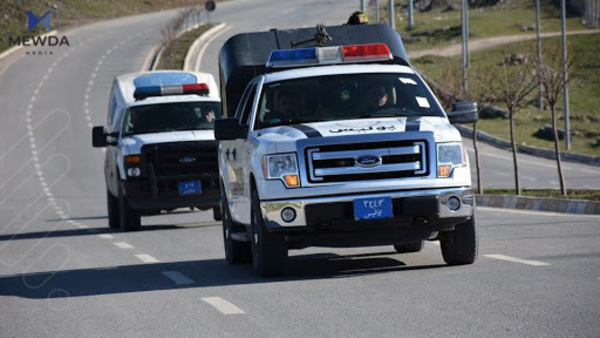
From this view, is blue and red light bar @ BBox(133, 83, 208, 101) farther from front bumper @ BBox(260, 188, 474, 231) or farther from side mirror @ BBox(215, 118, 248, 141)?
front bumper @ BBox(260, 188, 474, 231)

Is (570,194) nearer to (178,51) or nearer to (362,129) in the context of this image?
(362,129)

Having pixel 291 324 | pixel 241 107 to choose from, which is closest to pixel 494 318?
pixel 291 324

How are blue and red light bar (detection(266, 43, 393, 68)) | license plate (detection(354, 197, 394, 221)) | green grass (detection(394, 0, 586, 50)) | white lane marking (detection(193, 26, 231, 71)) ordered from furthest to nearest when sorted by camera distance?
green grass (detection(394, 0, 586, 50))
white lane marking (detection(193, 26, 231, 71))
blue and red light bar (detection(266, 43, 393, 68))
license plate (detection(354, 197, 394, 221))

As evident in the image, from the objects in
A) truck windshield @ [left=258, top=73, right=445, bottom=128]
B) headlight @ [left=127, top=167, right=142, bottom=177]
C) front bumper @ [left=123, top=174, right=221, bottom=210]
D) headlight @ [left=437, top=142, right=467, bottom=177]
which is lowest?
front bumper @ [left=123, top=174, right=221, bottom=210]

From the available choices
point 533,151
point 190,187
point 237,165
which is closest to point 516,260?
point 237,165

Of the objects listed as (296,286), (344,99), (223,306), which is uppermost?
(344,99)

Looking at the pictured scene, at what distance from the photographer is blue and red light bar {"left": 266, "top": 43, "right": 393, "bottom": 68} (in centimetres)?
1517

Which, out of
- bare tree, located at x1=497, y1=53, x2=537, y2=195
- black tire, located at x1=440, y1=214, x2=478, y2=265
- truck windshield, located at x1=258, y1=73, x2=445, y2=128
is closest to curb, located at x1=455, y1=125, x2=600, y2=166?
bare tree, located at x1=497, y1=53, x2=537, y2=195

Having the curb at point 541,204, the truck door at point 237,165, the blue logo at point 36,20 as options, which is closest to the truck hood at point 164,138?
the curb at point 541,204

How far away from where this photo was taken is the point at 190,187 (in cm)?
2445

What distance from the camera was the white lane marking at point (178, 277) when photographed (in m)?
14.0

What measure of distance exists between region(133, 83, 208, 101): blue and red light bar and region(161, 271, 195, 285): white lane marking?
11.1m

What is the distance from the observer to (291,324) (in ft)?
33.4

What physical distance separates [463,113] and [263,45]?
3919 mm
